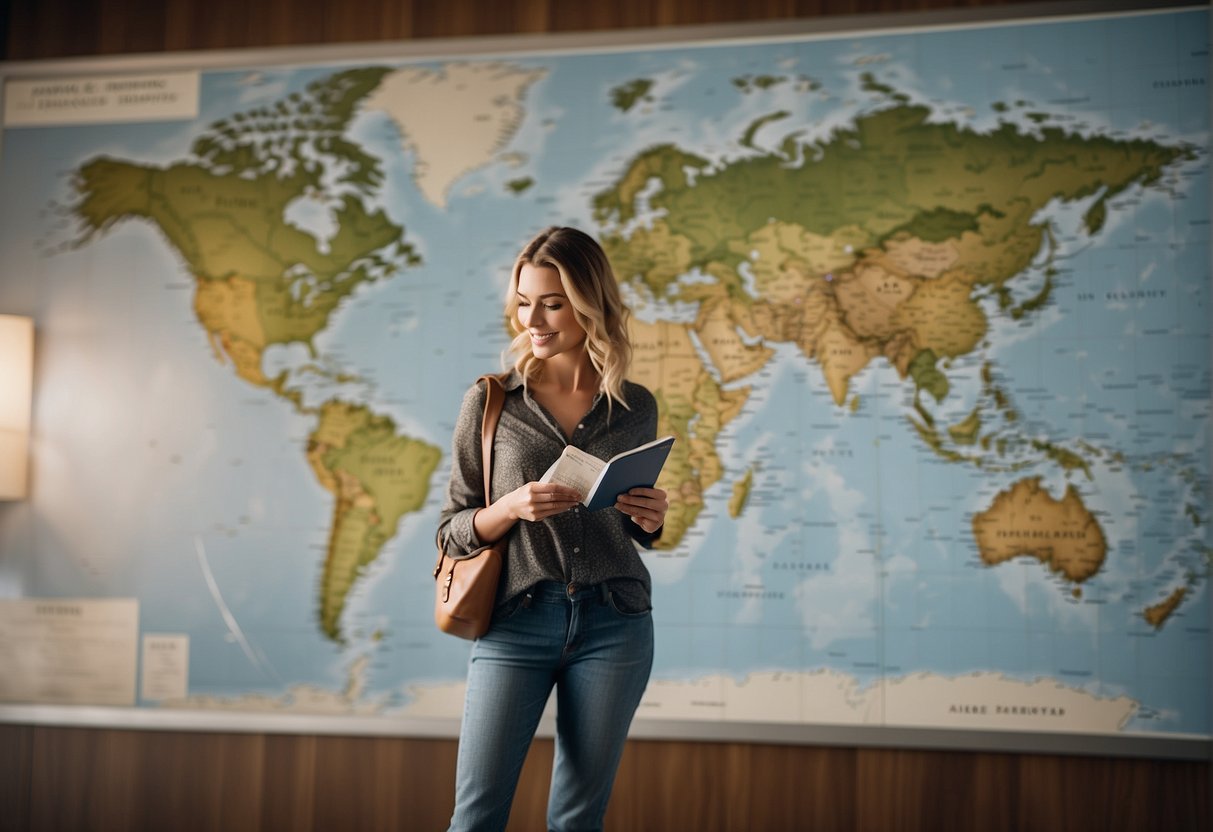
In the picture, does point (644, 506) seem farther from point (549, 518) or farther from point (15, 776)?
point (15, 776)

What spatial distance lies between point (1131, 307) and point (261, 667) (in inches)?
99.0

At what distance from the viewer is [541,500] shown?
1568mm

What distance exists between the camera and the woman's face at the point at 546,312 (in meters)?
1.72

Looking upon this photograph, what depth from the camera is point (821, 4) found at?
107 inches

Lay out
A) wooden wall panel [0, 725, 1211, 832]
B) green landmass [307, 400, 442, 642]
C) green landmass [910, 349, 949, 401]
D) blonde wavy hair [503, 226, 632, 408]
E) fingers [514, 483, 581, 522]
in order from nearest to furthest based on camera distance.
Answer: fingers [514, 483, 581, 522]
blonde wavy hair [503, 226, 632, 408]
wooden wall panel [0, 725, 1211, 832]
green landmass [910, 349, 949, 401]
green landmass [307, 400, 442, 642]

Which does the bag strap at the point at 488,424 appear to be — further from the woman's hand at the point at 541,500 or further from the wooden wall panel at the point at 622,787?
the wooden wall panel at the point at 622,787

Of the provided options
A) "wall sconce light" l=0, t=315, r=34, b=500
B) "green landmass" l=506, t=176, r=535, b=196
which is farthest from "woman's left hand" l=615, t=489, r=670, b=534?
"wall sconce light" l=0, t=315, r=34, b=500

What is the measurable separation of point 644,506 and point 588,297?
376mm

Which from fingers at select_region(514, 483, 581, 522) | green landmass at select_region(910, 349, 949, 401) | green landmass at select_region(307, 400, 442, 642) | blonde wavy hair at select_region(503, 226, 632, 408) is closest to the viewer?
fingers at select_region(514, 483, 581, 522)

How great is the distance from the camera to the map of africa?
249 centimetres

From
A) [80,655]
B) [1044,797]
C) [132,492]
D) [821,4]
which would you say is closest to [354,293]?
[132,492]

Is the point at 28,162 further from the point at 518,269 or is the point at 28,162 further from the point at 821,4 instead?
the point at 821,4

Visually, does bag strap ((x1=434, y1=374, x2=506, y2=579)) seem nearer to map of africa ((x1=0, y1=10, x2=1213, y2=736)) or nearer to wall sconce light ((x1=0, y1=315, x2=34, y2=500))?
map of africa ((x1=0, y1=10, x2=1213, y2=736))

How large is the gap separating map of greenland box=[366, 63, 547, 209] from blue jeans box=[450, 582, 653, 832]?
154 centimetres
